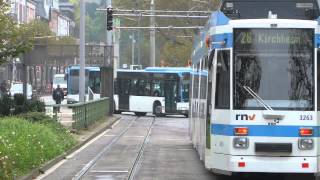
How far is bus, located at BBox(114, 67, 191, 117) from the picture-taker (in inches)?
1746

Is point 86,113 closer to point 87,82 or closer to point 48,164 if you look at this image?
point 48,164

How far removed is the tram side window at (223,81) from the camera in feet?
41.9

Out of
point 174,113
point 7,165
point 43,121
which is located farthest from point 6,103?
point 174,113

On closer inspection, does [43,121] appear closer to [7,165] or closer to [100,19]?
[7,165]

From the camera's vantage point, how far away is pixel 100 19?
138 meters

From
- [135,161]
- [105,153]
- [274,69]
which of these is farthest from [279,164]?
[105,153]

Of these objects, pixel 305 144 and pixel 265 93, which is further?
pixel 265 93

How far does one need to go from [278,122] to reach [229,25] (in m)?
1.91

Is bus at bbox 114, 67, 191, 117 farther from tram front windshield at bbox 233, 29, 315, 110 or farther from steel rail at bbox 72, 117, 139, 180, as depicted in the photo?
tram front windshield at bbox 233, 29, 315, 110

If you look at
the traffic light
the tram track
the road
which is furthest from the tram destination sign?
the traffic light

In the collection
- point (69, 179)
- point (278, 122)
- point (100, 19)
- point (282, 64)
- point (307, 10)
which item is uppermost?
point (100, 19)

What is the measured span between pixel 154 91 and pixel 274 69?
1283 inches

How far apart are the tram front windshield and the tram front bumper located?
89cm

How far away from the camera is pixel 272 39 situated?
1277cm
